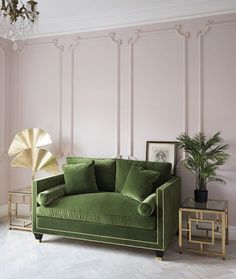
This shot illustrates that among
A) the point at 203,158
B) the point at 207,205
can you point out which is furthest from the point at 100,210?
the point at 203,158

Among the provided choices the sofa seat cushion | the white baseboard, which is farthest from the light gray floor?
the white baseboard

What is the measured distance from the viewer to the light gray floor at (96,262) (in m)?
2.91

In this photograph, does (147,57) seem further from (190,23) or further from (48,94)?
(48,94)

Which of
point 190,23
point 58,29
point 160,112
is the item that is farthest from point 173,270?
point 58,29

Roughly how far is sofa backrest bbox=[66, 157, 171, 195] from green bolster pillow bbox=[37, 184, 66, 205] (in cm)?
57

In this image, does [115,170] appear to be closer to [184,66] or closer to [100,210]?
[100,210]

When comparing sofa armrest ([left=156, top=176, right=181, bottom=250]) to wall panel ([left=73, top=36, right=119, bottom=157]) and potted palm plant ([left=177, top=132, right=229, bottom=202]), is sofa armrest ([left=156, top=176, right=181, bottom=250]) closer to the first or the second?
potted palm plant ([left=177, top=132, right=229, bottom=202])

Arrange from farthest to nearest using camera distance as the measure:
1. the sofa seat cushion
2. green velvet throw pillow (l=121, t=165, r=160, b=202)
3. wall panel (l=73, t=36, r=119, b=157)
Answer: wall panel (l=73, t=36, r=119, b=157) < green velvet throw pillow (l=121, t=165, r=160, b=202) < the sofa seat cushion

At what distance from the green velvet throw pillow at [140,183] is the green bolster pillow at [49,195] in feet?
2.57

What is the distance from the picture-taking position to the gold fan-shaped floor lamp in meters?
4.32

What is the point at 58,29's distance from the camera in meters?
4.74

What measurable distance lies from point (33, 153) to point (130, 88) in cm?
162

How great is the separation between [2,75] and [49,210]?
245 centimetres

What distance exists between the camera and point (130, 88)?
4367 mm
